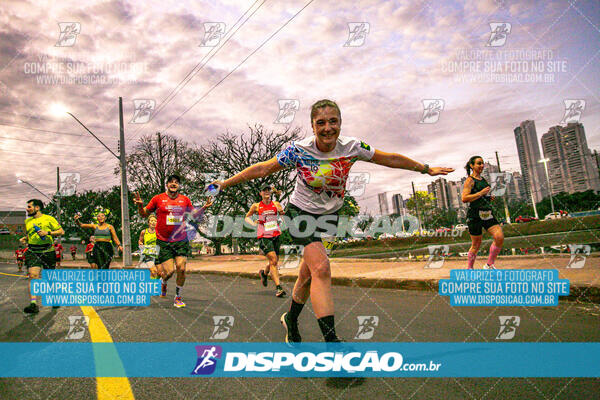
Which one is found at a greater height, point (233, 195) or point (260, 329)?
point (233, 195)

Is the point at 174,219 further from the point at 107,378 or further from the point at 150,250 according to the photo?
the point at 107,378

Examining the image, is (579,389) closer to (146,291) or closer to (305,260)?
(305,260)

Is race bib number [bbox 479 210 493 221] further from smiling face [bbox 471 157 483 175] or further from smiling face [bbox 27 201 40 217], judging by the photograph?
smiling face [bbox 27 201 40 217]

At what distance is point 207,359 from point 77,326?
2733 mm

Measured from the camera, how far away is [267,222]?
302 inches

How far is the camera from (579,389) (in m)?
2.07

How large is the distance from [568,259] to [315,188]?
6.57 metres

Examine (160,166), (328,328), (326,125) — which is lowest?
(328,328)

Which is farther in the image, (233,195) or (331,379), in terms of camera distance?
(233,195)

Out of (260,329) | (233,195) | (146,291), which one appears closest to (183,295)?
(146,291)

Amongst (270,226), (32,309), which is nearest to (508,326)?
(270,226)

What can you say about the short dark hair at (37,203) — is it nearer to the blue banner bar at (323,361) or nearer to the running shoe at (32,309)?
the running shoe at (32,309)

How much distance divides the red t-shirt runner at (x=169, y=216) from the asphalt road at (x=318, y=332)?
4.08 ft

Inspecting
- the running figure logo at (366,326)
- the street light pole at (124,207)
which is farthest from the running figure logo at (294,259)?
the street light pole at (124,207)
